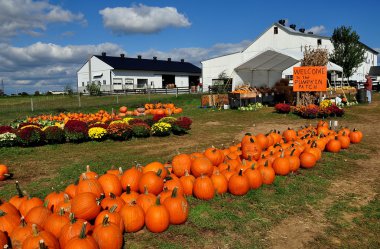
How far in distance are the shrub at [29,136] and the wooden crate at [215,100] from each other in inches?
544

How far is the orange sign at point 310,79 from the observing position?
17.1m

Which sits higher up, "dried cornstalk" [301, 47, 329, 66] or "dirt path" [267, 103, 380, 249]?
"dried cornstalk" [301, 47, 329, 66]

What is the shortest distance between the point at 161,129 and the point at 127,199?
6.76 meters

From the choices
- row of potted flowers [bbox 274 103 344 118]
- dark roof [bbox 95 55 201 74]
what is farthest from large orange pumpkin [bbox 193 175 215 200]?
dark roof [bbox 95 55 201 74]

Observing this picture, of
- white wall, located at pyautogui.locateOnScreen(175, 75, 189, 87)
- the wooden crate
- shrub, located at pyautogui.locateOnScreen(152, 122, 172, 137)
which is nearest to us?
shrub, located at pyautogui.locateOnScreen(152, 122, 172, 137)

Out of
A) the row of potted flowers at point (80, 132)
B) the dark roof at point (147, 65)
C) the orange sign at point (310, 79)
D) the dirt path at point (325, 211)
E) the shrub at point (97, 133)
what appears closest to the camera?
the dirt path at point (325, 211)

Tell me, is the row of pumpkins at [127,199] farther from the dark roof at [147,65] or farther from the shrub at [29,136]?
the dark roof at [147,65]

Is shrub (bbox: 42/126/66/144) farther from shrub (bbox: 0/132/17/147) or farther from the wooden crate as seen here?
the wooden crate

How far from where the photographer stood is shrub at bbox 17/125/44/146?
997cm

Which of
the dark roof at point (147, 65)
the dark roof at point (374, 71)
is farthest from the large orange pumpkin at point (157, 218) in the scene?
the dark roof at point (374, 71)

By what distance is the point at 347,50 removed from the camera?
136 ft

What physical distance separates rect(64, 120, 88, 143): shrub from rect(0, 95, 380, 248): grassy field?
461mm

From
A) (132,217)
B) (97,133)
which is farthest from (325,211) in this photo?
(97,133)

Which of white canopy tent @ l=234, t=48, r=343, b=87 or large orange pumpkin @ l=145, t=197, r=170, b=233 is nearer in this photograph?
large orange pumpkin @ l=145, t=197, r=170, b=233
